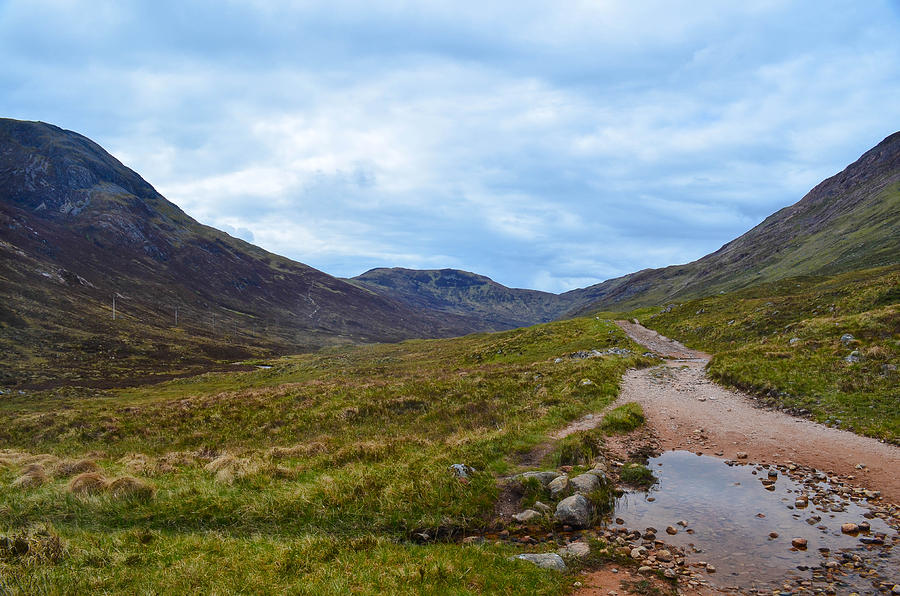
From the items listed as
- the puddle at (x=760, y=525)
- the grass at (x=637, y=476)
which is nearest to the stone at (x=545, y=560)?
the puddle at (x=760, y=525)

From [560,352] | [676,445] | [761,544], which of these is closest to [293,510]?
[761,544]

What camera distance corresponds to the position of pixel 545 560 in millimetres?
8531

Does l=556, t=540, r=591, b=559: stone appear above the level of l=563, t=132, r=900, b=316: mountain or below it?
below

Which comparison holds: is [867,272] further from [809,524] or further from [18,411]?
[18,411]

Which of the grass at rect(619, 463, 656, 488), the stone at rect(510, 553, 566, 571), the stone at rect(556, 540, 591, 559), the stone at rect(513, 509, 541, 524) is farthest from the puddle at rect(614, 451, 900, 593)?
the stone at rect(510, 553, 566, 571)

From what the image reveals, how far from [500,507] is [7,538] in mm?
11034

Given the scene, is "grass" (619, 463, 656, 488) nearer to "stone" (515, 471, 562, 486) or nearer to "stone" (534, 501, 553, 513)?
"stone" (515, 471, 562, 486)

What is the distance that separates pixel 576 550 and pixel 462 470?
4.45 meters

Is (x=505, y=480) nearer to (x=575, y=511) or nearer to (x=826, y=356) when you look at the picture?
(x=575, y=511)

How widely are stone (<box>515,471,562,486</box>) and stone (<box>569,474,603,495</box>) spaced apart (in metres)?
0.74

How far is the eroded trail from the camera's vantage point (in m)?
12.6

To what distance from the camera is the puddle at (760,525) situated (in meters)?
7.88

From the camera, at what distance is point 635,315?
8006cm

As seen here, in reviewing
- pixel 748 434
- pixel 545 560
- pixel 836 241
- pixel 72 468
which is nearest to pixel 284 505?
pixel 545 560
